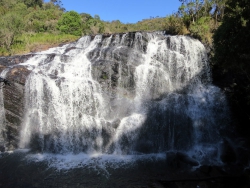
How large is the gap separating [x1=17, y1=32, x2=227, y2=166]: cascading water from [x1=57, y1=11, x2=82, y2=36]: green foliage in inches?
650

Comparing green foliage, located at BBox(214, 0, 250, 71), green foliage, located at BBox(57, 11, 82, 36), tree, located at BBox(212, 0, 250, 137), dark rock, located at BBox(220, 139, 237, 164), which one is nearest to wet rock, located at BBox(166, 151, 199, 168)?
dark rock, located at BBox(220, 139, 237, 164)

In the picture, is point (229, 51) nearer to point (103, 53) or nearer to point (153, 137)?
point (153, 137)

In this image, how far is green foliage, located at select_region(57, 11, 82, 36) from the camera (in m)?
30.6

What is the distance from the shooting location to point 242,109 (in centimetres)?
1330

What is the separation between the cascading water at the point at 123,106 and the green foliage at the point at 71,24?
16.5m

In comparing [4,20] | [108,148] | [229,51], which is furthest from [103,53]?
[4,20]

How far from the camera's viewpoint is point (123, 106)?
13820 millimetres

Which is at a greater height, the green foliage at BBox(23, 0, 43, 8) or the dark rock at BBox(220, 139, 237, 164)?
the green foliage at BBox(23, 0, 43, 8)

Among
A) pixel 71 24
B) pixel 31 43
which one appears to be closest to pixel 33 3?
pixel 71 24

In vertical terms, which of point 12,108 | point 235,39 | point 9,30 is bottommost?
point 12,108

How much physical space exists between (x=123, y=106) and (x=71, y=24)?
21.1 m

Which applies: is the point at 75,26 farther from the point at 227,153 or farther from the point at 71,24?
the point at 227,153

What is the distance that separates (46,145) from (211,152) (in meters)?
8.72

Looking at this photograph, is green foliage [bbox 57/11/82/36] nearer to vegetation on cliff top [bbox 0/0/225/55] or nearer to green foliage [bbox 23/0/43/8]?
vegetation on cliff top [bbox 0/0/225/55]
